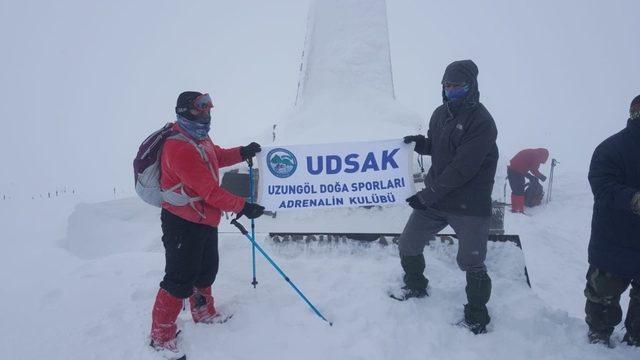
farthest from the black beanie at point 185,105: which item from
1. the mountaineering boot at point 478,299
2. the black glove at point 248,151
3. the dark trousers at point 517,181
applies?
the dark trousers at point 517,181

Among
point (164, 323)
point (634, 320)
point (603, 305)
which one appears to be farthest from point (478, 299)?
point (164, 323)

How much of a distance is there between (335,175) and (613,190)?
101 inches

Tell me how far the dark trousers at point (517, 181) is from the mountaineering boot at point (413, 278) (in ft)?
31.0

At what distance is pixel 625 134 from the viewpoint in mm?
3041

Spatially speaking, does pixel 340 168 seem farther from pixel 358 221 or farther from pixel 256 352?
pixel 358 221

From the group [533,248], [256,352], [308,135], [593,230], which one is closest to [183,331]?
[256,352]

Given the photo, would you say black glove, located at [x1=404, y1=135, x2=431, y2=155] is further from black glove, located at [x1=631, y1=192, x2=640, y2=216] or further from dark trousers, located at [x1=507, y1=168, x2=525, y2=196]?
dark trousers, located at [x1=507, y1=168, x2=525, y2=196]

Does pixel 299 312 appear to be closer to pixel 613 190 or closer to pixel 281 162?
pixel 281 162

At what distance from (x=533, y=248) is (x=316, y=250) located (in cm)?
673

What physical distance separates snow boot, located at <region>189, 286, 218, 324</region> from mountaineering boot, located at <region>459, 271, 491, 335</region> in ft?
8.18

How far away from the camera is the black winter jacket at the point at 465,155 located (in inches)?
129

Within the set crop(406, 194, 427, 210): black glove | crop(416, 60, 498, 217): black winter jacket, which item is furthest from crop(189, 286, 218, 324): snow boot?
crop(416, 60, 498, 217): black winter jacket

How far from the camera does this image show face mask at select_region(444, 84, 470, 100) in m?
3.39

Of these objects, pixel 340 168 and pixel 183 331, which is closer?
pixel 183 331
